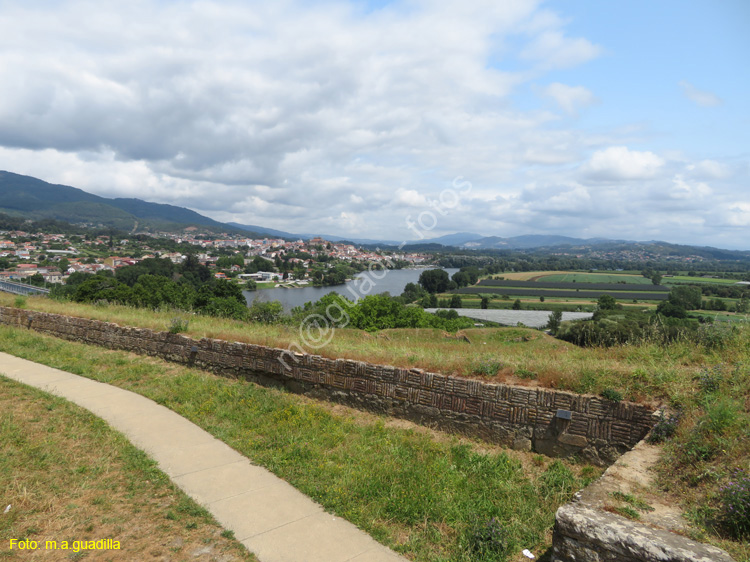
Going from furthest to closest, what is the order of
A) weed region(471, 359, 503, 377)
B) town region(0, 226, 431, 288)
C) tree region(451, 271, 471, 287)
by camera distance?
1. tree region(451, 271, 471, 287)
2. town region(0, 226, 431, 288)
3. weed region(471, 359, 503, 377)

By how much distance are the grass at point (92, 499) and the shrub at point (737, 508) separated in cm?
364

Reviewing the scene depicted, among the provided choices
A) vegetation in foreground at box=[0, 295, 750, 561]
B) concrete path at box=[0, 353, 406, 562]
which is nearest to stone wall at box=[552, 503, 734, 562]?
vegetation in foreground at box=[0, 295, 750, 561]

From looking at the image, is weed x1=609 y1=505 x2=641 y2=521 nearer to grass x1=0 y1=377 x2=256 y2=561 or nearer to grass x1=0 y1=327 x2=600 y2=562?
grass x1=0 y1=327 x2=600 y2=562

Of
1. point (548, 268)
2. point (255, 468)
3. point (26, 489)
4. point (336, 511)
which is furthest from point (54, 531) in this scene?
point (548, 268)

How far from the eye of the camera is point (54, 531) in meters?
3.74

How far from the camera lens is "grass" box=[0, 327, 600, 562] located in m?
4.00

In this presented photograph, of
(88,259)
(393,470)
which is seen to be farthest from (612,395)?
(88,259)

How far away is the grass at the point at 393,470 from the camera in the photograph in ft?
13.1

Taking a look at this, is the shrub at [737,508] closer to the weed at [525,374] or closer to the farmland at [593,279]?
the weed at [525,374]

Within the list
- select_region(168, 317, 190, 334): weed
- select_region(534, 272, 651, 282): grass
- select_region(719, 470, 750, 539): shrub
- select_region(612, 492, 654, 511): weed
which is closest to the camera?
select_region(719, 470, 750, 539): shrub

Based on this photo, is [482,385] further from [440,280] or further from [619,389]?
[440,280]

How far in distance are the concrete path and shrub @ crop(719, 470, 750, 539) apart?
2.46m

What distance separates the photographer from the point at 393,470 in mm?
4957

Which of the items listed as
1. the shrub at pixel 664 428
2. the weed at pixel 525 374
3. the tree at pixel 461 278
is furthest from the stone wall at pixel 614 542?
the tree at pixel 461 278
